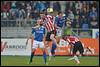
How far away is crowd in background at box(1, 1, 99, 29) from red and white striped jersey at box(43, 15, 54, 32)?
536 centimetres

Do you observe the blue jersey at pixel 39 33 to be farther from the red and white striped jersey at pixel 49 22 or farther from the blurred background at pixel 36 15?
the blurred background at pixel 36 15

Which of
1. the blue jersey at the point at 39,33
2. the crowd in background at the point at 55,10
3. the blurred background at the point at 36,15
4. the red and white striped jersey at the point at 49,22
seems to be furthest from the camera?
the crowd in background at the point at 55,10

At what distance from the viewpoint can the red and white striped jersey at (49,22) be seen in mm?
21688

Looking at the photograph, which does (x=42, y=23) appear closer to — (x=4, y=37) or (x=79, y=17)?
(x=4, y=37)

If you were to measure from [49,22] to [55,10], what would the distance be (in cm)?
837

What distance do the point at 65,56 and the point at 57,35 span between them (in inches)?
93.6

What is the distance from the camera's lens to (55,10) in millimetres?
30297

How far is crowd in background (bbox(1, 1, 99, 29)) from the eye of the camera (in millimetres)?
28684

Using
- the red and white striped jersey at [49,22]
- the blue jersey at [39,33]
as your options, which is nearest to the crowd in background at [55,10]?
the red and white striped jersey at [49,22]

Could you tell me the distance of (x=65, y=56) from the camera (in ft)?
86.7

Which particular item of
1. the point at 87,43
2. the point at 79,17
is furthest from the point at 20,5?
the point at 87,43

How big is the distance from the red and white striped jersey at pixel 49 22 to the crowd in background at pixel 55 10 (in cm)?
536

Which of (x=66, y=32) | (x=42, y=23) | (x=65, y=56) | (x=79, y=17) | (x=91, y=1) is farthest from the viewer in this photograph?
(x=91, y=1)

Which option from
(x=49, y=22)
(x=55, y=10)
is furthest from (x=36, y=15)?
(x=49, y=22)
